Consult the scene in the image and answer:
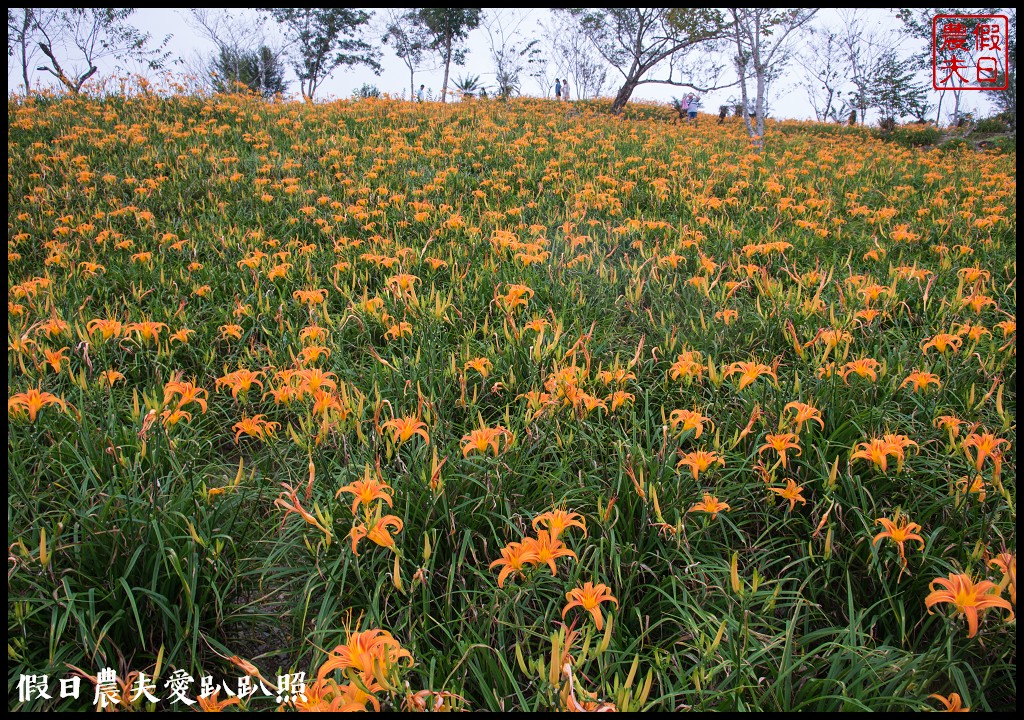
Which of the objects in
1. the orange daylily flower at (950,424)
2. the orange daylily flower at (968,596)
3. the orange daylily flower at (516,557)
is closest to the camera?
the orange daylily flower at (968,596)

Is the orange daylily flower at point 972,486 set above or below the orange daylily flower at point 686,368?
→ below

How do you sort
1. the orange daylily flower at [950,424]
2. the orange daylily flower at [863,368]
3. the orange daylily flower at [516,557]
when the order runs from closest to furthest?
1. the orange daylily flower at [516,557]
2. the orange daylily flower at [950,424]
3. the orange daylily flower at [863,368]

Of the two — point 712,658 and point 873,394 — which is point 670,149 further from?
point 712,658

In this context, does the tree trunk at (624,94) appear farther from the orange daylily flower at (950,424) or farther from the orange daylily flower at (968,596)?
the orange daylily flower at (968,596)

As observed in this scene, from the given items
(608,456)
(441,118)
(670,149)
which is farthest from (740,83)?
(608,456)

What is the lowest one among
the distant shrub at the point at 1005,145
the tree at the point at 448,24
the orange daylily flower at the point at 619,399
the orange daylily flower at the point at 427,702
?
the orange daylily flower at the point at 427,702

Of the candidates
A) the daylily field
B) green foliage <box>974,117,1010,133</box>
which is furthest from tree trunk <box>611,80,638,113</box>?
the daylily field

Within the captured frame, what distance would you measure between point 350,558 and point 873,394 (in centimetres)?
213

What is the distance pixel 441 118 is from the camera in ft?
31.3

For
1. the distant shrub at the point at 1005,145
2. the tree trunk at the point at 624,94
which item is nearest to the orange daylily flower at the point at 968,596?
the distant shrub at the point at 1005,145

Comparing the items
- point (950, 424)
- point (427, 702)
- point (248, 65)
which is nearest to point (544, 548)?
point (427, 702)

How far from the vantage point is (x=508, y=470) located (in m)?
1.78

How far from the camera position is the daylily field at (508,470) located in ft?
4.47

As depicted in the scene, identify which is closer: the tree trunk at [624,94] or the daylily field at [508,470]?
the daylily field at [508,470]
